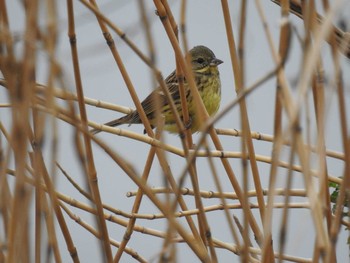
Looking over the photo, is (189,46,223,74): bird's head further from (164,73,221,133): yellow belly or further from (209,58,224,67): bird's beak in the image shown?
(164,73,221,133): yellow belly

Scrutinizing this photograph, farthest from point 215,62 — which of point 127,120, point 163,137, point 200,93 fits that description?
point 163,137

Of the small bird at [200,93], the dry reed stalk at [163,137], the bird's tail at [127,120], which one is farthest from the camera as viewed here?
the small bird at [200,93]

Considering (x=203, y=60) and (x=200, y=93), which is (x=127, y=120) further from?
(x=203, y=60)

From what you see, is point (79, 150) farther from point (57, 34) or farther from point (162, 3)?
point (162, 3)

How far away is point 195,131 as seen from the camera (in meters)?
4.48

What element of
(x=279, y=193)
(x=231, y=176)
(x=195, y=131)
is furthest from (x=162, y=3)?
(x=195, y=131)

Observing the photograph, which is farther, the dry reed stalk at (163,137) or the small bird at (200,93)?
the small bird at (200,93)

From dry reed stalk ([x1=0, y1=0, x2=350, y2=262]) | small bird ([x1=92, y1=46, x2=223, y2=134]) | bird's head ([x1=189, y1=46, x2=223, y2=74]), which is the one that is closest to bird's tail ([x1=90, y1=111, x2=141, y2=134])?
small bird ([x1=92, y1=46, x2=223, y2=134])

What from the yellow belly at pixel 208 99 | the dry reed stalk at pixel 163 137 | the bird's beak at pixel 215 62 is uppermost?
the bird's beak at pixel 215 62

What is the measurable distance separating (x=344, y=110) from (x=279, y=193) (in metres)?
0.98

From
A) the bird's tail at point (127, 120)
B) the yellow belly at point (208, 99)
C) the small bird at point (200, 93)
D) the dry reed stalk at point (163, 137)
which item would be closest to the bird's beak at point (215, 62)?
the small bird at point (200, 93)

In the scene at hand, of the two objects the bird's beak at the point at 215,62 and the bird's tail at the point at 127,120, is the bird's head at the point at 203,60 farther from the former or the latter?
the bird's tail at the point at 127,120

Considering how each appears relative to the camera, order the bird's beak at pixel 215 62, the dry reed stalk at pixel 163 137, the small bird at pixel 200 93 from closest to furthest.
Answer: the dry reed stalk at pixel 163 137 → the small bird at pixel 200 93 → the bird's beak at pixel 215 62

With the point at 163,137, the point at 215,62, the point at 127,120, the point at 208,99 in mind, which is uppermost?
the point at 215,62
